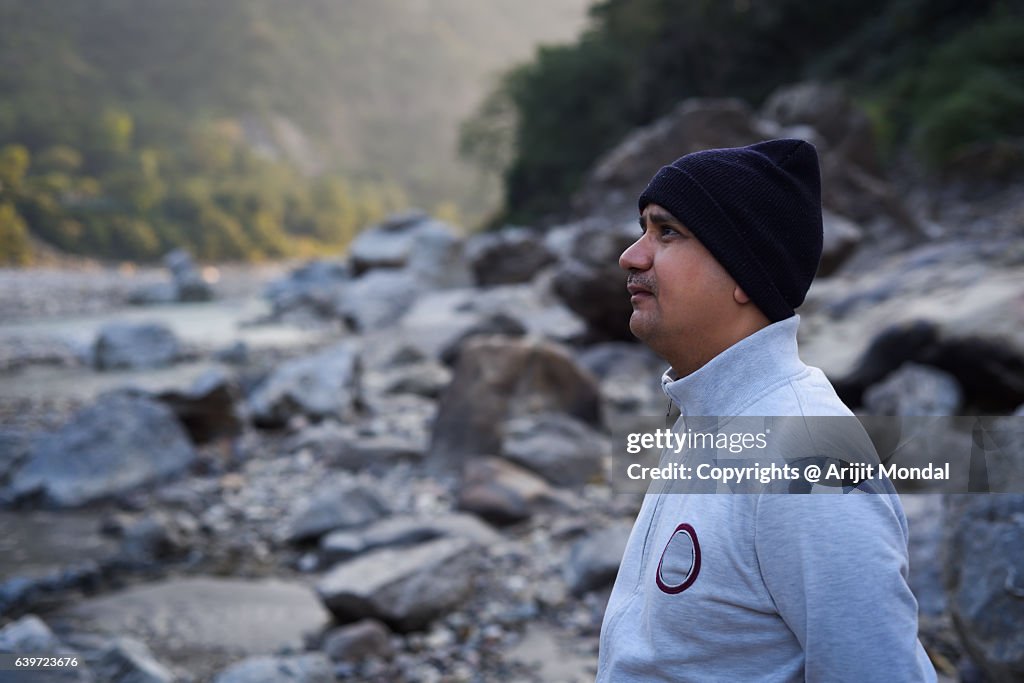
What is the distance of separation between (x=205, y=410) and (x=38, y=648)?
166 inches

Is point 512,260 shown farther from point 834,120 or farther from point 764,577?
point 764,577

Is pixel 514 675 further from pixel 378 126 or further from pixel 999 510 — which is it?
pixel 378 126

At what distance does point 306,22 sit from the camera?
4783 inches

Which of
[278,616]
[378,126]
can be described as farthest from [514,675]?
[378,126]

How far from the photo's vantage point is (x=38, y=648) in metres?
3.18

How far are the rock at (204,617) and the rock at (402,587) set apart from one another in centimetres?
26

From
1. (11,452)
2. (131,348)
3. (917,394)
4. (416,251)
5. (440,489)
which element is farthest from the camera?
(416,251)

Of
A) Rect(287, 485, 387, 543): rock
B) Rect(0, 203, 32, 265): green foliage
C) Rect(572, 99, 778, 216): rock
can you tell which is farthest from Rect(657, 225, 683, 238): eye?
Rect(0, 203, 32, 265): green foliage

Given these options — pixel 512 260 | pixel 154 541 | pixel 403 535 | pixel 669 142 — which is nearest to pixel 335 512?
pixel 403 535

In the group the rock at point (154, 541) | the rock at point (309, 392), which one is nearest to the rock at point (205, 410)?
the rock at point (309, 392)

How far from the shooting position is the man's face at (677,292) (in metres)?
1.28

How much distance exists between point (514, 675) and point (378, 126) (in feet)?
411

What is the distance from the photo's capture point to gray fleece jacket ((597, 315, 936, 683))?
1039mm

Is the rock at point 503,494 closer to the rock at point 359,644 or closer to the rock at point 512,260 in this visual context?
the rock at point 359,644
